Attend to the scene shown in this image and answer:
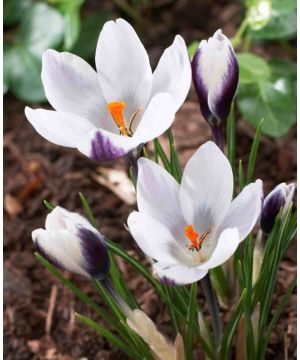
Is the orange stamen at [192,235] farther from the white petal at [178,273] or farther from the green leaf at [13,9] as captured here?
the green leaf at [13,9]

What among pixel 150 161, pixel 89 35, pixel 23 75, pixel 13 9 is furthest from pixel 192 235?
pixel 13 9

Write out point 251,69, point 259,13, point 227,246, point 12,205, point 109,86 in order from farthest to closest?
point 12,205 < point 259,13 < point 251,69 < point 109,86 < point 227,246

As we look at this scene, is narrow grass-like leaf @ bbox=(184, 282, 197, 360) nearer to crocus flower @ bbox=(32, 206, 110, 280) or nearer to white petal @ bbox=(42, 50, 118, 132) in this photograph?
crocus flower @ bbox=(32, 206, 110, 280)

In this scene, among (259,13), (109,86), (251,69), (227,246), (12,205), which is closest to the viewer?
(227,246)

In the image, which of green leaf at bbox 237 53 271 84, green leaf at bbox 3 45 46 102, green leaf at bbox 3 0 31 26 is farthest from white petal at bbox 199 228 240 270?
green leaf at bbox 3 0 31 26

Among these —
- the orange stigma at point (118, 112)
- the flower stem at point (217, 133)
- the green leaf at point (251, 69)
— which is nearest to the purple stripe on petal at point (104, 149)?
the orange stigma at point (118, 112)

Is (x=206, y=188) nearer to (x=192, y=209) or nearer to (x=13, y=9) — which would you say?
(x=192, y=209)

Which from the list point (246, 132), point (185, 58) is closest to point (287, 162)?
point (246, 132)
